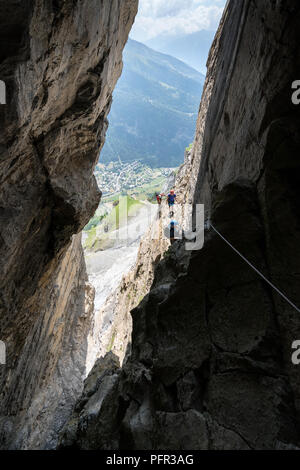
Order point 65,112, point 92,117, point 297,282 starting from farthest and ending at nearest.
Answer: point 92,117 → point 65,112 → point 297,282

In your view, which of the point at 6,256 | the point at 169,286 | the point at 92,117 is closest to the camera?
the point at 169,286

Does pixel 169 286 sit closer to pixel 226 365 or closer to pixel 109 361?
pixel 226 365

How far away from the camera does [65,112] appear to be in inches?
350

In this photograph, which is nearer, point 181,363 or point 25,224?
point 181,363

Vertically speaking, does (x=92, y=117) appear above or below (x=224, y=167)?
above

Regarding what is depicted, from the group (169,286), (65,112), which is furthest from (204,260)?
(65,112)

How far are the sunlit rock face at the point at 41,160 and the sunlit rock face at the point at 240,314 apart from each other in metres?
4.01

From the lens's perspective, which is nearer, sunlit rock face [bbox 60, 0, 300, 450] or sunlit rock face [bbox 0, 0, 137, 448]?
sunlit rock face [bbox 60, 0, 300, 450]

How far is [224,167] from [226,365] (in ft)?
15.7

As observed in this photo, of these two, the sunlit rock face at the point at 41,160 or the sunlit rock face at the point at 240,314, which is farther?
the sunlit rock face at the point at 41,160

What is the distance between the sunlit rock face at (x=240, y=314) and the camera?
4969 mm

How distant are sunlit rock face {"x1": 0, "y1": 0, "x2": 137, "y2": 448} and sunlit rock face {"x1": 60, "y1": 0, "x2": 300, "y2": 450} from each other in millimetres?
4015

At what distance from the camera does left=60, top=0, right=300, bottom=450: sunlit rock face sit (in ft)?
16.3

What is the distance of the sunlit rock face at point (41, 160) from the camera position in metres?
5.82
